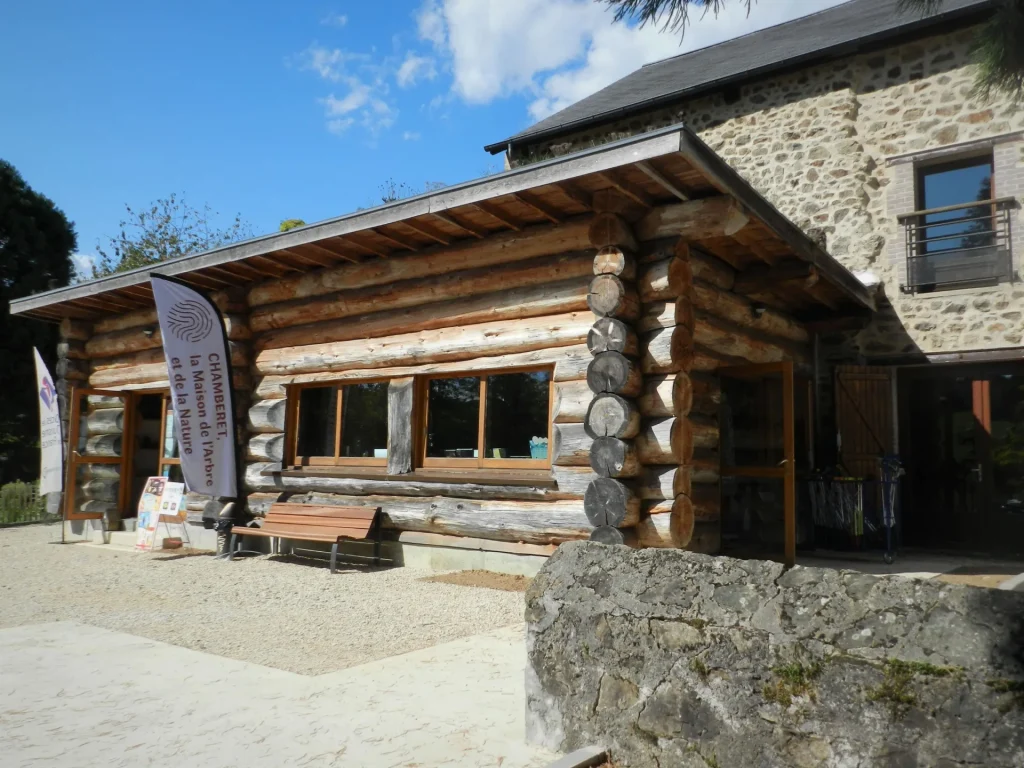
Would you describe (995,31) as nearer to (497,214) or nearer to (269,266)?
(497,214)

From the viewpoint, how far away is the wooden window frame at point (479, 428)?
306 inches

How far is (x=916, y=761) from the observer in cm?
244

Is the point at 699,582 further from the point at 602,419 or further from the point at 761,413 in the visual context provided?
the point at 761,413

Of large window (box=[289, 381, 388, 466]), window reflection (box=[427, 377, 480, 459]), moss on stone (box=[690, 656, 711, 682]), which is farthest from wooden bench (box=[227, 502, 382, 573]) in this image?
moss on stone (box=[690, 656, 711, 682])

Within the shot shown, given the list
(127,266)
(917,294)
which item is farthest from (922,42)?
(127,266)

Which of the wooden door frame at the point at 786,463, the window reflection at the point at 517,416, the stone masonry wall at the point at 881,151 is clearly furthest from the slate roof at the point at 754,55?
the window reflection at the point at 517,416

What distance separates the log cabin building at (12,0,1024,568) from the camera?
6.80 meters

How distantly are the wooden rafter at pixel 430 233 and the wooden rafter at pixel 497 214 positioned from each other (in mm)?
803

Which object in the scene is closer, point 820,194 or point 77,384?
point 820,194

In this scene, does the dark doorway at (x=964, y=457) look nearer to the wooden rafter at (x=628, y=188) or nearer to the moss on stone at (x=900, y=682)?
the wooden rafter at (x=628, y=188)

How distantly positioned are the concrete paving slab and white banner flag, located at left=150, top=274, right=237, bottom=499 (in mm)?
4398

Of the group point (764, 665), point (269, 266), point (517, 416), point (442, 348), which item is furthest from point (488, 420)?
point (764, 665)

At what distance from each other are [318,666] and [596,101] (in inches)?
487

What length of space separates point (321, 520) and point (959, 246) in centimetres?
855
